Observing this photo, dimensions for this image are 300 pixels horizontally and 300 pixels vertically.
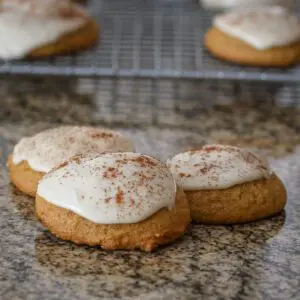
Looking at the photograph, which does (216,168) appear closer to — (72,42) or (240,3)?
(72,42)

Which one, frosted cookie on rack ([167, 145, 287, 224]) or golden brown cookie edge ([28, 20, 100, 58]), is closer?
frosted cookie on rack ([167, 145, 287, 224])

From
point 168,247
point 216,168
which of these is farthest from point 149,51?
point 168,247

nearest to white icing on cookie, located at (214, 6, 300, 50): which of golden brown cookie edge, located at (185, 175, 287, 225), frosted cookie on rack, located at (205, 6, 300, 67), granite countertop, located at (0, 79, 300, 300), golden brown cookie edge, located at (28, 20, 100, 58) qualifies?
frosted cookie on rack, located at (205, 6, 300, 67)

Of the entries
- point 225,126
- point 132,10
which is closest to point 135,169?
point 225,126

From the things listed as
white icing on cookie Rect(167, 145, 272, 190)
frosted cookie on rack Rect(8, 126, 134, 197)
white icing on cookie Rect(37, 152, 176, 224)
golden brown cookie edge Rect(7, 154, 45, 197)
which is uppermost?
white icing on cookie Rect(37, 152, 176, 224)

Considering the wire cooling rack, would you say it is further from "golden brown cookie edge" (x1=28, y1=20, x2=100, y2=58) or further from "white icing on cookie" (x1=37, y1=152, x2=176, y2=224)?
"white icing on cookie" (x1=37, y1=152, x2=176, y2=224)

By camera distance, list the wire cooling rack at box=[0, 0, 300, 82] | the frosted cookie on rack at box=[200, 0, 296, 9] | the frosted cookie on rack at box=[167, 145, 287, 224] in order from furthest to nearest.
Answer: the frosted cookie on rack at box=[200, 0, 296, 9]
the wire cooling rack at box=[0, 0, 300, 82]
the frosted cookie on rack at box=[167, 145, 287, 224]
